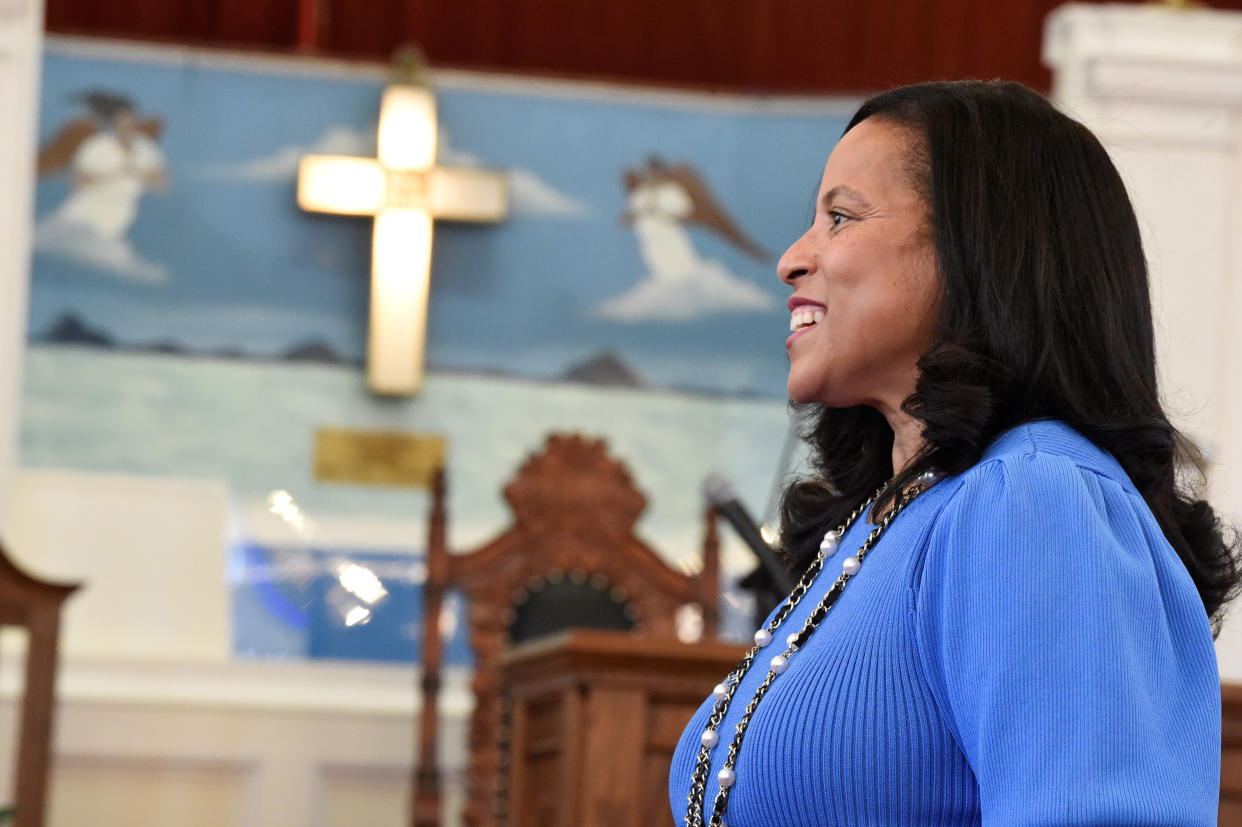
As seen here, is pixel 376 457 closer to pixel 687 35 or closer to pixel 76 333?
pixel 76 333

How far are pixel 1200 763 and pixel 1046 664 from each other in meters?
0.13

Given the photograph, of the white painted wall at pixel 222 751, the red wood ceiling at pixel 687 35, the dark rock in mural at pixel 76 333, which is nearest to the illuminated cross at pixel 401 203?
the red wood ceiling at pixel 687 35

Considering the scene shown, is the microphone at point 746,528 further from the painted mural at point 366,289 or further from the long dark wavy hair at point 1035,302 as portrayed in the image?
the painted mural at point 366,289

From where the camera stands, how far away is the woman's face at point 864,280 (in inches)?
51.8

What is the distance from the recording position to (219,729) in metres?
5.69

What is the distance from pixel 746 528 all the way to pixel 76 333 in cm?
344

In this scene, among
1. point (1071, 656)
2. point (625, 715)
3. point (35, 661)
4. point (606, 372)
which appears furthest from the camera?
point (606, 372)

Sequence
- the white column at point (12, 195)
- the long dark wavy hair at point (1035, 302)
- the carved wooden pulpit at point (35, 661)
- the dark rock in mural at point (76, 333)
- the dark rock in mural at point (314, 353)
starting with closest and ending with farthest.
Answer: the long dark wavy hair at point (1035, 302) < the carved wooden pulpit at point (35, 661) < the white column at point (12, 195) < the dark rock in mural at point (76, 333) < the dark rock in mural at point (314, 353)

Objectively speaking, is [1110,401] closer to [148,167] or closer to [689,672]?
[689,672]

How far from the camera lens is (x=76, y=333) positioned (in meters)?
6.04

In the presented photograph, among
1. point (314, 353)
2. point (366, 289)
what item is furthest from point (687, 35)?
point (314, 353)

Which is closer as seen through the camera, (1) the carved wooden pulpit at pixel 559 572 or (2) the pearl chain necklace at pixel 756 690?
(2) the pearl chain necklace at pixel 756 690

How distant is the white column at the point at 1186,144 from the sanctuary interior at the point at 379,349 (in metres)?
1.73

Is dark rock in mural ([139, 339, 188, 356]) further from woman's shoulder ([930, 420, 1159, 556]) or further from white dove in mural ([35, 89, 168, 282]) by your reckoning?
woman's shoulder ([930, 420, 1159, 556])
